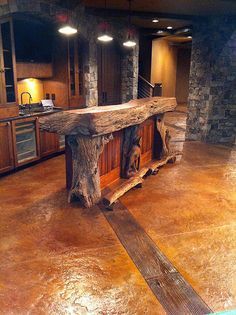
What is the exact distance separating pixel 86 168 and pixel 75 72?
3.07 m

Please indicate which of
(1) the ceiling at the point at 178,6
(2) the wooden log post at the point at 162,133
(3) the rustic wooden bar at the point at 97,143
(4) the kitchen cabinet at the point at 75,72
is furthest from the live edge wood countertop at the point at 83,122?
(1) the ceiling at the point at 178,6

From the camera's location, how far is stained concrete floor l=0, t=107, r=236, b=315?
2174mm

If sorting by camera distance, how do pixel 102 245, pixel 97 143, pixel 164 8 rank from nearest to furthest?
pixel 102 245, pixel 97 143, pixel 164 8

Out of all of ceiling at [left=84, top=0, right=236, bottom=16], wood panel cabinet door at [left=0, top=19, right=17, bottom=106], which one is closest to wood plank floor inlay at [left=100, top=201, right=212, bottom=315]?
wood panel cabinet door at [left=0, top=19, right=17, bottom=106]

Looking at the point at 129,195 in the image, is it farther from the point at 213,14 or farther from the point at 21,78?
the point at 213,14

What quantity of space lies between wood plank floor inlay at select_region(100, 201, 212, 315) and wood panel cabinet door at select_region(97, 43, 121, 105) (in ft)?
15.0

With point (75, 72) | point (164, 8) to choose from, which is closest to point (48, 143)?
point (75, 72)

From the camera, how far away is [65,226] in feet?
10.4

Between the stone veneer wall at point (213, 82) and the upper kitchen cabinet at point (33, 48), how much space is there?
333 cm

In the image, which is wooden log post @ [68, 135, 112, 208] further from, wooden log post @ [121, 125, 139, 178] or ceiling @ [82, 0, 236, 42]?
ceiling @ [82, 0, 236, 42]

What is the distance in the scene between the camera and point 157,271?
248cm

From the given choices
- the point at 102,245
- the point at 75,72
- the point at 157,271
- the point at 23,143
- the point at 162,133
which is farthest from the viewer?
the point at 75,72

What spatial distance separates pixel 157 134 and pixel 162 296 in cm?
358

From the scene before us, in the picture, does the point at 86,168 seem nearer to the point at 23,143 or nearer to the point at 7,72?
the point at 23,143
